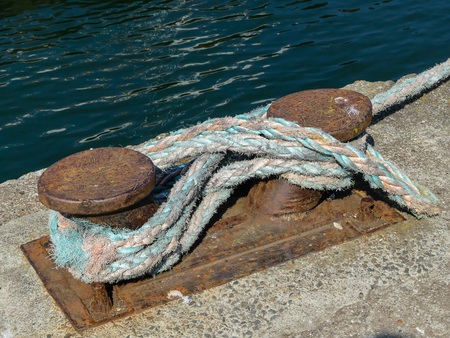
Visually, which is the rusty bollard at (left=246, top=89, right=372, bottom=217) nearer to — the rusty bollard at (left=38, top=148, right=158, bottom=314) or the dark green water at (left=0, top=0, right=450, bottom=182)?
the rusty bollard at (left=38, top=148, right=158, bottom=314)

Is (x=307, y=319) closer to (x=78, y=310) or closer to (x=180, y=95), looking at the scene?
(x=78, y=310)

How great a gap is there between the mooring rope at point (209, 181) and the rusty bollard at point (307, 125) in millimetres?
71

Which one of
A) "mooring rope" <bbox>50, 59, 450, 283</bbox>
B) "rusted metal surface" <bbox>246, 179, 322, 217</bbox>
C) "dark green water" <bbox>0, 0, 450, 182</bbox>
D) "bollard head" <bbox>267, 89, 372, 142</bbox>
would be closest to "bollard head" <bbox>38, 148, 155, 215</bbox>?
"mooring rope" <bbox>50, 59, 450, 283</bbox>

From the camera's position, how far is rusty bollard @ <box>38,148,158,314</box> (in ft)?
8.30

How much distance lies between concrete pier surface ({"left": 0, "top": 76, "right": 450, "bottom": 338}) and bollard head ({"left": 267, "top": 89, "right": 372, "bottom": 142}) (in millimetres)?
444

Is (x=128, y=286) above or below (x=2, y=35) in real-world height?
above

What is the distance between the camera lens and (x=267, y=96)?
6.99 m

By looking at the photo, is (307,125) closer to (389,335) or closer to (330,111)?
(330,111)

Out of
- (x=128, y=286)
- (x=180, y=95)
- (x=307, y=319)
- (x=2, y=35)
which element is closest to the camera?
(x=307, y=319)

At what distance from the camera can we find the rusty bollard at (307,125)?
9.74 feet

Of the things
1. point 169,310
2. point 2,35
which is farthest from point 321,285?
point 2,35

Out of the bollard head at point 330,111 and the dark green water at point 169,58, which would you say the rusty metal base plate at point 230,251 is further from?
the dark green water at point 169,58

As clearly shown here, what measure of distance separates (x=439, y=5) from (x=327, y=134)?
6.74 meters

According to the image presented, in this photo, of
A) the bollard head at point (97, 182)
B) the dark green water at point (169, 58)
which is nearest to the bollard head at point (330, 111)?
the bollard head at point (97, 182)
